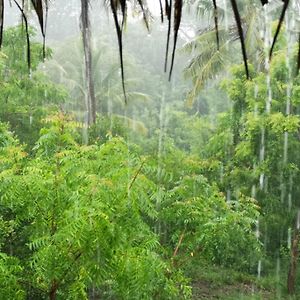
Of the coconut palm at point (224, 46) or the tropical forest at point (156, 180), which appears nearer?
the tropical forest at point (156, 180)

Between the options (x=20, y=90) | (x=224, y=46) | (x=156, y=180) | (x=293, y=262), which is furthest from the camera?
(x=224, y=46)

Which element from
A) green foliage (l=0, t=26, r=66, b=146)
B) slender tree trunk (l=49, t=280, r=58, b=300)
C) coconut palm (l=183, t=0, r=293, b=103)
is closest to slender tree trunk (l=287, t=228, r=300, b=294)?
coconut palm (l=183, t=0, r=293, b=103)

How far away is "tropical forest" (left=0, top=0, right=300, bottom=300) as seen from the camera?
5039mm

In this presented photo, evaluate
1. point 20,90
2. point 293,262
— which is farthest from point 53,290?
point 293,262

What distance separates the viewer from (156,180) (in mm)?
8562

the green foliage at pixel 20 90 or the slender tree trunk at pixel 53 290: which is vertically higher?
the green foliage at pixel 20 90

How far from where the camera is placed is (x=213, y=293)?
38.2 feet

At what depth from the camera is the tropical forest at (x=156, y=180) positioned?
504 centimetres

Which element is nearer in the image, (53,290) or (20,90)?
(53,290)

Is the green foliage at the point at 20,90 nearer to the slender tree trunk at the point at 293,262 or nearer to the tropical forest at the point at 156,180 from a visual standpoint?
the tropical forest at the point at 156,180

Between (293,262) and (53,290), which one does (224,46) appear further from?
(53,290)

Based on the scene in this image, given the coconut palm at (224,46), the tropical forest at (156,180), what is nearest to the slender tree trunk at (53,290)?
the tropical forest at (156,180)

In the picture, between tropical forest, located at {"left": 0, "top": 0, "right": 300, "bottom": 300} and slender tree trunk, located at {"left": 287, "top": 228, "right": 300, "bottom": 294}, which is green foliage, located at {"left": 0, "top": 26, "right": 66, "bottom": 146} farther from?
slender tree trunk, located at {"left": 287, "top": 228, "right": 300, "bottom": 294}

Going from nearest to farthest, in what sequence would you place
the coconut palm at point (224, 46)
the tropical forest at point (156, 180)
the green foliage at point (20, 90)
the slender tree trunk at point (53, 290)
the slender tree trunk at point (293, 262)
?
the tropical forest at point (156, 180) → the slender tree trunk at point (53, 290) → the slender tree trunk at point (293, 262) → the green foliage at point (20, 90) → the coconut palm at point (224, 46)
